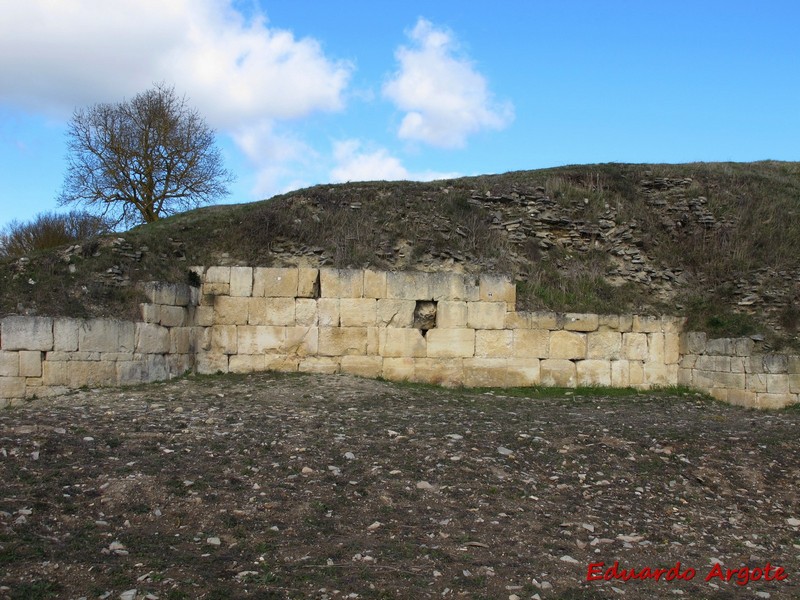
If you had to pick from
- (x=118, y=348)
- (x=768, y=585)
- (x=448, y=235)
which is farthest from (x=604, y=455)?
(x=118, y=348)

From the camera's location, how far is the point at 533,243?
53.4 ft

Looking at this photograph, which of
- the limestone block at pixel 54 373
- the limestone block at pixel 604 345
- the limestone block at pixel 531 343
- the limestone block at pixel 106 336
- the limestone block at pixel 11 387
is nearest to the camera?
the limestone block at pixel 11 387

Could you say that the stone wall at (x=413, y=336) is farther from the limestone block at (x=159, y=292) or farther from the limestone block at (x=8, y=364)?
Result: the limestone block at (x=8, y=364)

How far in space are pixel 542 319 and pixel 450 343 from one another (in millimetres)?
1936

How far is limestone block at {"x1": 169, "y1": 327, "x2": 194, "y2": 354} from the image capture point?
45.7 feet

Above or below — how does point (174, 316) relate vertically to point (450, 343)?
A: above

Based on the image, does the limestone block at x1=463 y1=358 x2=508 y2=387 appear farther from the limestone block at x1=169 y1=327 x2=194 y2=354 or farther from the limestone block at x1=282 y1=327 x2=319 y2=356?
the limestone block at x1=169 y1=327 x2=194 y2=354

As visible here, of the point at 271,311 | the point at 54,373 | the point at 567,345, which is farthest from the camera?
the point at 567,345

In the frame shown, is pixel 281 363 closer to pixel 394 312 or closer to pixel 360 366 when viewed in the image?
pixel 360 366

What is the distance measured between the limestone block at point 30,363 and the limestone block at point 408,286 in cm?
642

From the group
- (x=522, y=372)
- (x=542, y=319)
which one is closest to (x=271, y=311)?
(x=522, y=372)

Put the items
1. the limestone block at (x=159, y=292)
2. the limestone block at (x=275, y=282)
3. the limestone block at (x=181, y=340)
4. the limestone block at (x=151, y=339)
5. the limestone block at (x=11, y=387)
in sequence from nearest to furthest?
the limestone block at (x=11, y=387), the limestone block at (x=151, y=339), the limestone block at (x=159, y=292), the limestone block at (x=181, y=340), the limestone block at (x=275, y=282)

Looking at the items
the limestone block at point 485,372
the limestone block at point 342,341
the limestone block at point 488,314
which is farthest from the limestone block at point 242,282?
the limestone block at point 485,372

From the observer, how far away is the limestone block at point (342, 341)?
14.4m
